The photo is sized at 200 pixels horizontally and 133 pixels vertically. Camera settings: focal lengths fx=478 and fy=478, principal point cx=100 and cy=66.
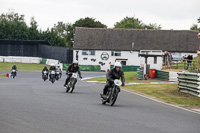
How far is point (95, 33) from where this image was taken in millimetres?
82688

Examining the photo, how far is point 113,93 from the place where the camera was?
16.3 m

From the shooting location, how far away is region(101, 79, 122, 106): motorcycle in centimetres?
1611

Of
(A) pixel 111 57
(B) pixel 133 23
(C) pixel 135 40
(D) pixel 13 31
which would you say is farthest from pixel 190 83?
(B) pixel 133 23

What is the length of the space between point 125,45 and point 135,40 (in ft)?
6.77

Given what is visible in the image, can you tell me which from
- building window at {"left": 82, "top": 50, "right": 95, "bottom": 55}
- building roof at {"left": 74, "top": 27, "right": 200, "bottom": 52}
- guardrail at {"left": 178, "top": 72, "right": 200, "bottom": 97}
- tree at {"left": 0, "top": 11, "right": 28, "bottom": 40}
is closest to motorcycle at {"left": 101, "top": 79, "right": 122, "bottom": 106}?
guardrail at {"left": 178, "top": 72, "right": 200, "bottom": 97}

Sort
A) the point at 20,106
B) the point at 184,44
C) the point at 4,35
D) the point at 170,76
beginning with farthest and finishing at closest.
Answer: the point at 4,35 < the point at 184,44 < the point at 170,76 < the point at 20,106

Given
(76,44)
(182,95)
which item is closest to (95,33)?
(76,44)

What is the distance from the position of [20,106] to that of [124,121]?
4329mm

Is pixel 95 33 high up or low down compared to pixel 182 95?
up

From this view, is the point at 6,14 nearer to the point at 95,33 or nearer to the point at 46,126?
the point at 95,33

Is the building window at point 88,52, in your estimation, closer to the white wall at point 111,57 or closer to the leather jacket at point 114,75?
the white wall at point 111,57

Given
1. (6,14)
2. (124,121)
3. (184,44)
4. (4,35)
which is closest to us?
(124,121)

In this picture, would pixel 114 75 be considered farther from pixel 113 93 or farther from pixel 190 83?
pixel 190 83

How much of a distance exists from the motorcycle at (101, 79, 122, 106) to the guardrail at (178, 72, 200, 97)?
5883 millimetres
